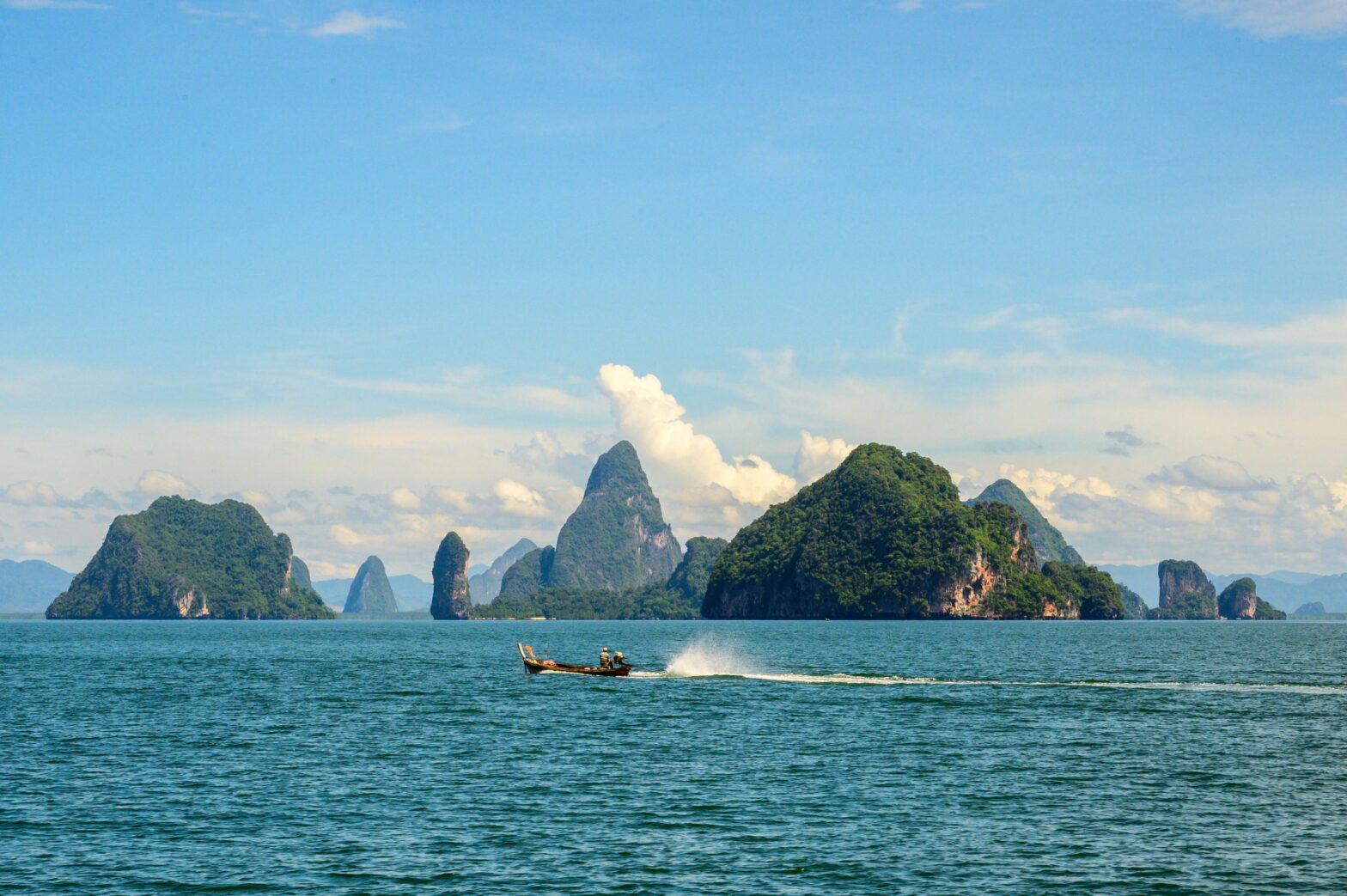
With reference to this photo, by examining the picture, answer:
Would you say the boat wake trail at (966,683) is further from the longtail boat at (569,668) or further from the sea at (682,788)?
the longtail boat at (569,668)

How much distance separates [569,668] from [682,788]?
55.4 m

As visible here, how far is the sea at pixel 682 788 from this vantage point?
35125 mm

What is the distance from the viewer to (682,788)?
1905 inches

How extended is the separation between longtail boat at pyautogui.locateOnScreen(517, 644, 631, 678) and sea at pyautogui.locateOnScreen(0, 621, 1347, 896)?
3613 mm

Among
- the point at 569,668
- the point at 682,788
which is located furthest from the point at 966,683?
the point at 682,788

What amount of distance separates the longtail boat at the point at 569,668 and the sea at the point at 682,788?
361cm

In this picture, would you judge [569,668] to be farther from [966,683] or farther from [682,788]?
[682,788]

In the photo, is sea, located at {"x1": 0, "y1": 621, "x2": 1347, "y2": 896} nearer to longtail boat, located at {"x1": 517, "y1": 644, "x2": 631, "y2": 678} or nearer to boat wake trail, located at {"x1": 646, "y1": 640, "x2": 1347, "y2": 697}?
boat wake trail, located at {"x1": 646, "y1": 640, "x2": 1347, "y2": 697}

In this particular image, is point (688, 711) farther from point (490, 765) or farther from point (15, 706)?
point (15, 706)

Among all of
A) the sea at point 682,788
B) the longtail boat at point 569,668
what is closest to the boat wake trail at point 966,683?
the sea at point 682,788

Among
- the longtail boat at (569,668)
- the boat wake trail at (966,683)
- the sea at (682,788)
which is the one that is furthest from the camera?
the longtail boat at (569,668)

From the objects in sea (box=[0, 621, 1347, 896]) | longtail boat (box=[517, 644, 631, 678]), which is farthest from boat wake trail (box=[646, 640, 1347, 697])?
longtail boat (box=[517, 644, 631, 678])

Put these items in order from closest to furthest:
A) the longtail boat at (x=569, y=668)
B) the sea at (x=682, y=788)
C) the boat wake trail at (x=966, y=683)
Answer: the sea at (x=682, y=788) → the boat wake trail at (x=966, y=683) → the longtail boat at (x=569, y=668)

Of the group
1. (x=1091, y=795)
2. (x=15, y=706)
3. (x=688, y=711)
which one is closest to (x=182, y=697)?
(x=15, y=706)
